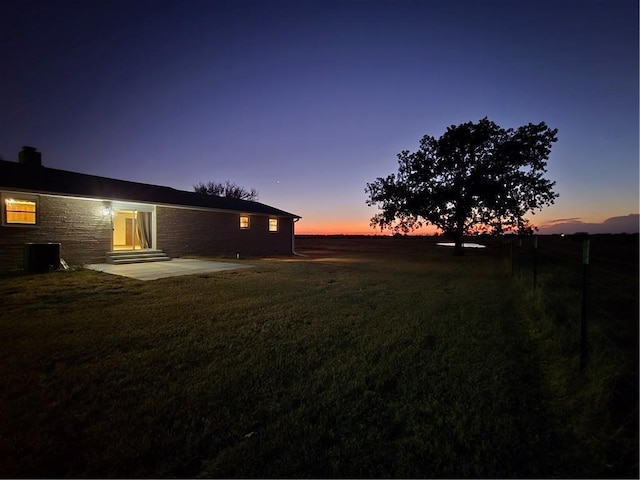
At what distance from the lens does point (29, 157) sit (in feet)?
45.7

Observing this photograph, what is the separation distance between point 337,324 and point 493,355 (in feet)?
7.46

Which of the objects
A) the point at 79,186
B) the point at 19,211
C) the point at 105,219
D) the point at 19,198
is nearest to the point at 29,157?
the point at 79,186

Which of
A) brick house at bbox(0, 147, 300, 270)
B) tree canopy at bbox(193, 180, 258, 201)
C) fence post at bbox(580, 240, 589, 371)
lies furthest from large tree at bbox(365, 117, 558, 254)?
tree canopy at bbox(193, 180, 258, 201)

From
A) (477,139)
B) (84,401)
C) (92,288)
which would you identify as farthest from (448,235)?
(84,401)

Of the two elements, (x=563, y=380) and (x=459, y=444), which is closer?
(x=459, y=444)

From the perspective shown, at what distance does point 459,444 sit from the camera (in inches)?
86.8

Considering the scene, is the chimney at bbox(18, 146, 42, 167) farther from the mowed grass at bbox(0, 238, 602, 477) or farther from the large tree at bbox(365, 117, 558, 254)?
the large tree at bbox(365, 117, 558, 254)

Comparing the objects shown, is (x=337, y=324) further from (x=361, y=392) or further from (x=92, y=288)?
(x=92, y=288)

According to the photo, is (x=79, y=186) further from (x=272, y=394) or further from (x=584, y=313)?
(x=584, y=313)

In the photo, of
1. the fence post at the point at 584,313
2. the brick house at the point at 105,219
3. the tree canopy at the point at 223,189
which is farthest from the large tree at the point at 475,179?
the tree canopy at the point at 223,189

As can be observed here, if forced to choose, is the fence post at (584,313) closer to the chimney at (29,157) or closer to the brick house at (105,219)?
the brick house at (105,219)

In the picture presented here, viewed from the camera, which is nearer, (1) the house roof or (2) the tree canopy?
(1) the house roof

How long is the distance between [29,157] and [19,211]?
218 inches

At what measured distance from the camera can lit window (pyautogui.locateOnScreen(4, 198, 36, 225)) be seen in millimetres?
10109
